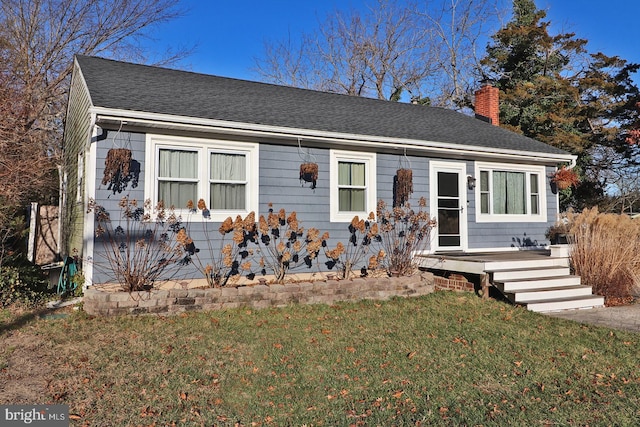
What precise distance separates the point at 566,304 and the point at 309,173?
492 cm

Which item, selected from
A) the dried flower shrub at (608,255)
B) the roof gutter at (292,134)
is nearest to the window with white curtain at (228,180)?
the roof gutter at (292,134)

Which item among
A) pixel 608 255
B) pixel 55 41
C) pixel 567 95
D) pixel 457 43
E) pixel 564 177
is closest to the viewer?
pixel 608 255

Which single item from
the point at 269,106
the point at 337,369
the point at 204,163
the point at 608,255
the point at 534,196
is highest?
the point at 269,106

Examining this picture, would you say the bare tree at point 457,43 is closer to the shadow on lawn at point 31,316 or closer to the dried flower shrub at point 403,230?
the dried flower shrub at point 403,230

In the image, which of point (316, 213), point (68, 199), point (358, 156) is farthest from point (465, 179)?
point (68, 199)

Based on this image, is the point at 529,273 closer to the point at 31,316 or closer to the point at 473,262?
the point at 473,262

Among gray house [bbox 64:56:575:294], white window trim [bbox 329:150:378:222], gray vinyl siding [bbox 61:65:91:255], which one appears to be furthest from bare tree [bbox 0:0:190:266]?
white window trim [bbox 329:150:378:222]

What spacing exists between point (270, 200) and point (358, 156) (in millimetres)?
2101

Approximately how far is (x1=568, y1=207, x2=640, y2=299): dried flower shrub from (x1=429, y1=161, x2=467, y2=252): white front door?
2445mm

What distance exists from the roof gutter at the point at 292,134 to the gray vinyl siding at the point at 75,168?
1.69 m

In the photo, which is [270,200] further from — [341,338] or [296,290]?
[341,338]

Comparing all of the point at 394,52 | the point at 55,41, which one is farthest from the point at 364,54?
the point at 55,41

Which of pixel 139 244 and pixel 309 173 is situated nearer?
pixel 139 244

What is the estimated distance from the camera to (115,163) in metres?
6.64
